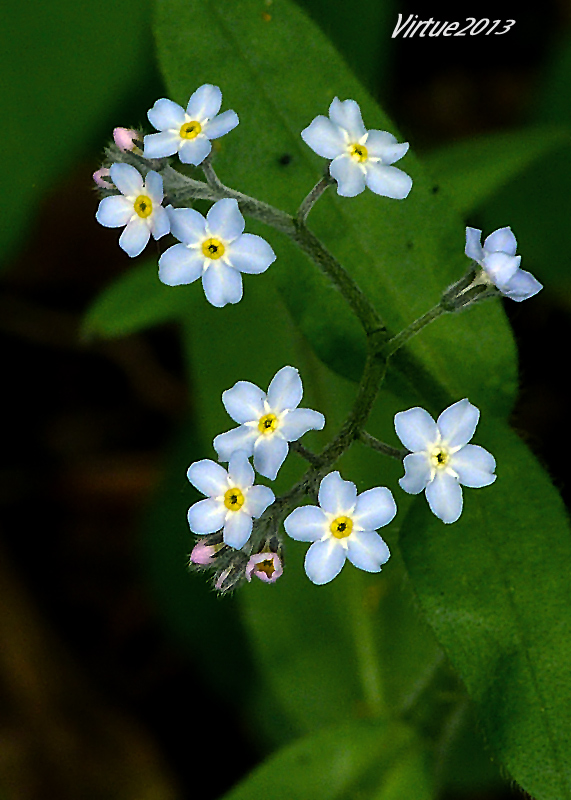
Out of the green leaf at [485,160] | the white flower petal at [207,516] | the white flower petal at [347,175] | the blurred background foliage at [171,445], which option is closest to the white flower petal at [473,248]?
the white flower petal at [347,175]

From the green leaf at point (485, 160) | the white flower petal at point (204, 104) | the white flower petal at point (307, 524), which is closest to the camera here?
the white flower petal at point (307, 524)

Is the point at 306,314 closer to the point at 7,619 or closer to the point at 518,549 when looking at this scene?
the point at 518,549

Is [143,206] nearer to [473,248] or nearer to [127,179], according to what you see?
[127,179]

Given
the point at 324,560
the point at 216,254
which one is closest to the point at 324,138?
the point at 216,254

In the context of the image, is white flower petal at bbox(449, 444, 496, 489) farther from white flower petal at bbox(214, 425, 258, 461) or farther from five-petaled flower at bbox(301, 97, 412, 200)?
five-petaled flower at bbox(301, 97, 412, 200)

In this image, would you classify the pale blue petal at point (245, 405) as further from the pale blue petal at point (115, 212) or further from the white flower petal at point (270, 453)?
the pale blue petal at point (115, 212)

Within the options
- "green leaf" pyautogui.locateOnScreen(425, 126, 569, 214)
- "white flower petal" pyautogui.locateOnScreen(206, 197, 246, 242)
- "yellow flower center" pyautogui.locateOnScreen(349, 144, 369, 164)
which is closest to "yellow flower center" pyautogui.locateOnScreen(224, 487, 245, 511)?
"white flower petal" pyautogui.locateOnScreen(206, 197, 246, 242)
